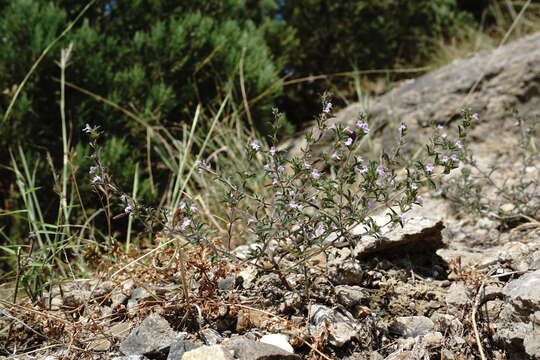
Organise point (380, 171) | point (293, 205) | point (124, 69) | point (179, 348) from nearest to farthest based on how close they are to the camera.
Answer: point (179, 348) < point (293, 205) < point (380, 171) < point (124, 69)

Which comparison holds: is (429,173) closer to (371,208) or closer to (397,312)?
(371,208)

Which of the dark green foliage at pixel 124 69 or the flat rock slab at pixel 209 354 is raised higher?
the dark green foliage at pixel 124 69

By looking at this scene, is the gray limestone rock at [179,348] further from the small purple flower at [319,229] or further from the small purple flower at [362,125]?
the small purple flower at [362,125]

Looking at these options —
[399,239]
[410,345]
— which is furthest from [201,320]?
[399,239]

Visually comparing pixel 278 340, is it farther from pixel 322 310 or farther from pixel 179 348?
pixel 179 348

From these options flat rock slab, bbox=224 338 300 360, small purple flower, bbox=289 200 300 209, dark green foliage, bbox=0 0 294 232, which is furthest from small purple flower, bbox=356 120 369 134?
dark green foliage, bbox=0 0 294 232

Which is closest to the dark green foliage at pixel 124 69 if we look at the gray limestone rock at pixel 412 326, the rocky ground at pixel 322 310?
the rocky ground at pixel 322 310

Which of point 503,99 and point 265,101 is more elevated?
point 265,101

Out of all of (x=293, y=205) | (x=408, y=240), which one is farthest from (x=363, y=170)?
(x=408, y=240)

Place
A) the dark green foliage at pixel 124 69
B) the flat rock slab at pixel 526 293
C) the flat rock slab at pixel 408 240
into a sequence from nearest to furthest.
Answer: the flat rock slab at pixel 526 293
the flat rock slab at pixel 408 240
the dark green foliage at pixel 124 69
